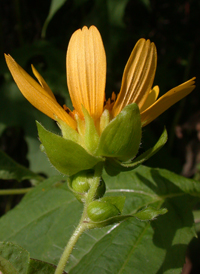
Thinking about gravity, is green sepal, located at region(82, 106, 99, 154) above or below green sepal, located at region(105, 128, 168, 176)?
above

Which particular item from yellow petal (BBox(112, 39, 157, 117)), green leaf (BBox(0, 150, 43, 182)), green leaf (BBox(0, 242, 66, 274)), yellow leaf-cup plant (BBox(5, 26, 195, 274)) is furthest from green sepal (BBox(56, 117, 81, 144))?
green leaf (BBox(0, 150, 43, 182))

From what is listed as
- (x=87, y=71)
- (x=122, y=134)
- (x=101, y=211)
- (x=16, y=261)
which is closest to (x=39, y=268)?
(x=16, y=261)

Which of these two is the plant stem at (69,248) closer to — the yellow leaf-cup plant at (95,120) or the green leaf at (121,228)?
the yellow leaf-cup plant at (95,120)

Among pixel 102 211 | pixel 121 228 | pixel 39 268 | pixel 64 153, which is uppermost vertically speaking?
pixel 64 153

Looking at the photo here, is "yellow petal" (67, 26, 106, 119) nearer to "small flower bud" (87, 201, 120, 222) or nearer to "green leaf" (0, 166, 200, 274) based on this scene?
"small flower bud" (87, 201, 120, 222)

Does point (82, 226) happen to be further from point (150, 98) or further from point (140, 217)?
point (150, 98)

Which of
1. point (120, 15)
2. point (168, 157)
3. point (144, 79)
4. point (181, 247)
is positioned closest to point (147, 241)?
point (181, 247)

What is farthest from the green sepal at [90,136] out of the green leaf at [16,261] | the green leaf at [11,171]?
the green leaf at [11,171]
